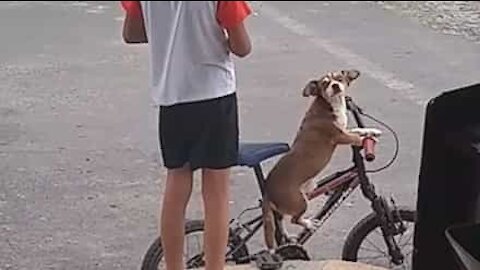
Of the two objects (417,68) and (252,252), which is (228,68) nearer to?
(252,252)

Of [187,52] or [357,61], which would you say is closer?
[187,52]

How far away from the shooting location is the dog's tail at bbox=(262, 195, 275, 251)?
403 cm

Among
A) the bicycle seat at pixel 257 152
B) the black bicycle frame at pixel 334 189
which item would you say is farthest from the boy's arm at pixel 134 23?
the black bicycle frame at pixel 334 189

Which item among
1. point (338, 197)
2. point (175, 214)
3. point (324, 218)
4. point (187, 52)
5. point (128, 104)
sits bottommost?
point (128, 104)

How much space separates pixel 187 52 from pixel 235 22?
17 centimetres

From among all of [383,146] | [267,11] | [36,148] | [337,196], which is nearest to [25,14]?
[267,11]

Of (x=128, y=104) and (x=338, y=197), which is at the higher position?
(x=338, y=197)

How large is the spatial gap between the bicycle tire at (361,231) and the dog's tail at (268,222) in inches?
16.1

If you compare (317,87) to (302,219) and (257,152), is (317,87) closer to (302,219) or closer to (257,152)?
(257,152)

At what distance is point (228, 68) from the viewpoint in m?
3.30

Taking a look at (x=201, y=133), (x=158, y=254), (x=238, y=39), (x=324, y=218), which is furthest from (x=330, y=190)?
(x=238, y=39)

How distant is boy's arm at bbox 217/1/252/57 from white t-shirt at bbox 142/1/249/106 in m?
0.02

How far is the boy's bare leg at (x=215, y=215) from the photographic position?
137 inches

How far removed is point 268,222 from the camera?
13.3 feet
